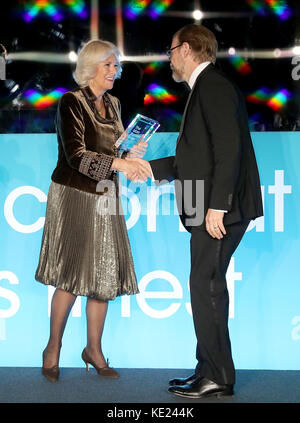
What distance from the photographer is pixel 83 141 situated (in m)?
2.80

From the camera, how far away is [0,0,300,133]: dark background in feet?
10.8

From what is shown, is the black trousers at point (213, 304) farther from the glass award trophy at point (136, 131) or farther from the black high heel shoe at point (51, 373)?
the black high heel shoe at point (51, 373)

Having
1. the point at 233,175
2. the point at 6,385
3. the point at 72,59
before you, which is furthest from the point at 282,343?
the point at 72,59

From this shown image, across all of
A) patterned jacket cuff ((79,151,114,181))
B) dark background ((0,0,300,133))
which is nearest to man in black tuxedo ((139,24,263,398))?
patterned jacket cuff ((79,151,114,181))

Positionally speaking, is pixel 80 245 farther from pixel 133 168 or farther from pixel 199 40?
pixel 199 40

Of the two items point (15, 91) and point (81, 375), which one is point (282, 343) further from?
point (15, 91)

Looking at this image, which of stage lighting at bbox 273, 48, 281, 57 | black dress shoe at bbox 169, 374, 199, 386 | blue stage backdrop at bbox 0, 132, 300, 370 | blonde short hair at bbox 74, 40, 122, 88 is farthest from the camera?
stage lighting at bbox 273, 48, 281, 57

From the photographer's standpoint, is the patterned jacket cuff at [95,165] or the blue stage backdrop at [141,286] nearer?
the patterned jacket cuff at [95,165]

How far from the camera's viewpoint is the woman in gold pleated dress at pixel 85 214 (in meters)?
2.83

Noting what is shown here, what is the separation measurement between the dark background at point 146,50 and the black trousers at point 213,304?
94 centimetres

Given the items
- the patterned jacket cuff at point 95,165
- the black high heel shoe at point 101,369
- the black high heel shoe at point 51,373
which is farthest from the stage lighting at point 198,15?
the black high heel shoe at point 51,373

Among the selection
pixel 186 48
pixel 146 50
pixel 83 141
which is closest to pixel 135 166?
pixel 83 141

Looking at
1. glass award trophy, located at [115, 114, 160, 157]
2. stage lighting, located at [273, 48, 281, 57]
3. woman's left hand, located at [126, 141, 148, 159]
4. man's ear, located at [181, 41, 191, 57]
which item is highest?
stage lighting, located at [273, 48, 281, 57]

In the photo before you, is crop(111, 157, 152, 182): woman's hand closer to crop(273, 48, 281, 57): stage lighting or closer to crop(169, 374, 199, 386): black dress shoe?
crop(169, 374, 199, 386): black dress shoe
